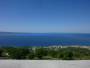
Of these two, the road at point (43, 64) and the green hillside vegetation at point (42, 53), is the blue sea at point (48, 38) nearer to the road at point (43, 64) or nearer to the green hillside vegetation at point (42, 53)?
the green hillside vegetation at point (42, 53)

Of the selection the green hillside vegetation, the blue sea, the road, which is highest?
the blue sea

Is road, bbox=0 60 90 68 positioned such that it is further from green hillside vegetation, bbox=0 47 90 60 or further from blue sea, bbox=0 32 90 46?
blue sea, bbox=0 32 90 46

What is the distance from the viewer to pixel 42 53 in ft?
14.6

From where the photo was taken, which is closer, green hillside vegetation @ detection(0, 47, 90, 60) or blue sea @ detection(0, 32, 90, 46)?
green hillside vegetation @ detection(0, 47, 90, 60)

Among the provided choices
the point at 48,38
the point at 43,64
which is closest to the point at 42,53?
A: the point at 43,64

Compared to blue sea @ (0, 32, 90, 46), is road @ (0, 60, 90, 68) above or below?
below

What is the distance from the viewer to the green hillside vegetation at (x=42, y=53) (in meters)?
4.30

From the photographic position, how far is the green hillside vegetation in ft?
14.1

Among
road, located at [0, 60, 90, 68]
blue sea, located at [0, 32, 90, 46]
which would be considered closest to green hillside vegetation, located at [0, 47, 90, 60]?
road, located at [0, 60, 90, 68]

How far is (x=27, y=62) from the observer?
378 centimetres

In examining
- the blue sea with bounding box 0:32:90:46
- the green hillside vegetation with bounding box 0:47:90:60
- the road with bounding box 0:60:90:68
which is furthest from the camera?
the blue sea with bounding box 0:32:90:46

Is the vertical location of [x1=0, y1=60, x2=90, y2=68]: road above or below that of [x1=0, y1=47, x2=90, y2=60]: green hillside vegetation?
below

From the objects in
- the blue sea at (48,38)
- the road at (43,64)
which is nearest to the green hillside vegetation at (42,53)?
the road at (43,64)

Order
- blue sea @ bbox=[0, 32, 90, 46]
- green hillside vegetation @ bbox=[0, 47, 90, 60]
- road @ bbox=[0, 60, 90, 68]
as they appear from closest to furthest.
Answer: road @ bbox=[0, 60, 90, 68] < green hillside vegetation @ bbox=[0, 47, 90, 60] < blue sea @ bbox=[0, 32, 90, 46]
